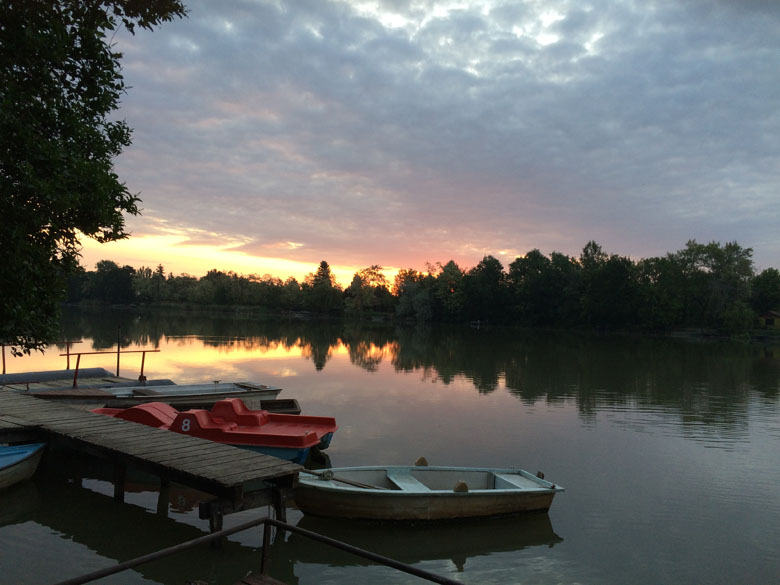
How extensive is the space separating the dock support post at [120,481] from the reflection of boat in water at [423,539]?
3258 millimetres

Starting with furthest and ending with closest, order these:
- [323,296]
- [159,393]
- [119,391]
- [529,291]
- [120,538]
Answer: [323,296] → [529,291] → [119,391] → [159,393] → [120,538]

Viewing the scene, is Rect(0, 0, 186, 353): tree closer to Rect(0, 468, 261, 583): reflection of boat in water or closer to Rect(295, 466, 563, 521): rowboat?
Rect(0, 468, 261, 583): reflection of boat in water

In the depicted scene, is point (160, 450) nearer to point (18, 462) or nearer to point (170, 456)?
point (170, 456)

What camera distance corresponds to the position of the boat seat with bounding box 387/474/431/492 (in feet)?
30.2

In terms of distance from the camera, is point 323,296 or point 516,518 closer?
point 516,518

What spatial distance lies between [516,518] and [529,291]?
9229 centimetres

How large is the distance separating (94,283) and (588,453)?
465 feet

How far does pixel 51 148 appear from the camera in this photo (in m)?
5.59

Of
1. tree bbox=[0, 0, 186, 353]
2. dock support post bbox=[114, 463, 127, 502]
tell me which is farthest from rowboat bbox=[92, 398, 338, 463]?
tree bbox=[0, 0, 186, 353]

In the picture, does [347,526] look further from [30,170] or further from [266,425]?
[30,170]

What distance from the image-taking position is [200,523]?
28.9 feet

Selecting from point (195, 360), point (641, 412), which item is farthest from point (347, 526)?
point (195, 360)

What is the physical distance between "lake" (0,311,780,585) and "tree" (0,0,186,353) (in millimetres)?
3741

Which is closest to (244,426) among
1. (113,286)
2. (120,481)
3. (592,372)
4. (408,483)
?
(120,481)
